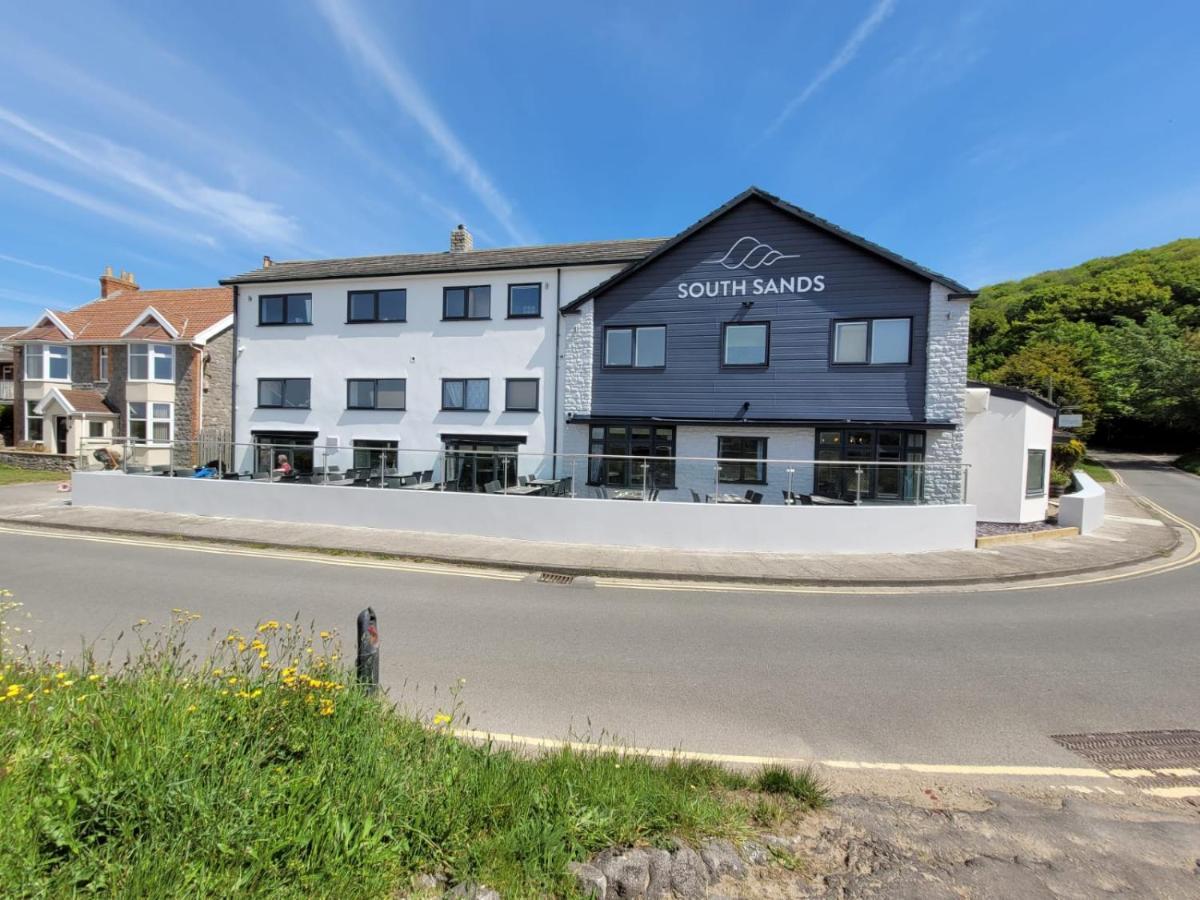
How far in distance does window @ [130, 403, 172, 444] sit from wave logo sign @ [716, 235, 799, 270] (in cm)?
2869

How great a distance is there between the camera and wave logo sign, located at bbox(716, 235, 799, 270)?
16922 millimetres

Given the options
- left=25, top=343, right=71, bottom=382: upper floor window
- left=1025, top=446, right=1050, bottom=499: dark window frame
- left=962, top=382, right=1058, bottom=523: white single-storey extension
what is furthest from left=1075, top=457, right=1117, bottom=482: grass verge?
left=25, top=343, right=71, bottom=382: upper floor window

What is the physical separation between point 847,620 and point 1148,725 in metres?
3.10

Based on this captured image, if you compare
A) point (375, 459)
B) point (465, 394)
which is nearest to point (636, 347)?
point (465, 394)

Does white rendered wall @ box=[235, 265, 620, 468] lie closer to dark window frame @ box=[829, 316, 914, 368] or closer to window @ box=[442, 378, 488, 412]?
window @ box=[442, 378, 488, 412]

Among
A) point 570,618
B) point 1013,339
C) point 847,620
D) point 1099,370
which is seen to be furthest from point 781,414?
point 1013,339

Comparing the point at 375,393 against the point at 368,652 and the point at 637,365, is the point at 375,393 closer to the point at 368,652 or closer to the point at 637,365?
the point at 637,365

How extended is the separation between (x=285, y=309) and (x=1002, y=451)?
85.8 ft

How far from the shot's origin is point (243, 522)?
13.5 m

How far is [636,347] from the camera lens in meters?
18.1

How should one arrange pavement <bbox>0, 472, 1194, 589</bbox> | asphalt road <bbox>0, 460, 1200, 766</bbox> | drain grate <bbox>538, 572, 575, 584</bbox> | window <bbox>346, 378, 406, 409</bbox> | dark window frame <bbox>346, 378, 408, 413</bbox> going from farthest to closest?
Result: window <bbox>346, 378, 406, 409</bbox>
dark window frame <bbox>346, 378, 408, 413</bbox>
pavement <bbox>0, 472, 1194, 589</bbox>
drain grate <bbox>538, 572, 575, 584</bbox>
asphalt road <bbox>0, 460, 1200, 766</bbox>

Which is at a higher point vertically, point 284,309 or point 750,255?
point 750,255

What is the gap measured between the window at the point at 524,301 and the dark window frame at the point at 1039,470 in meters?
16.2

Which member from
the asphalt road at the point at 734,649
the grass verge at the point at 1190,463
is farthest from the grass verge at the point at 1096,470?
the asphalt road at the point at 734,649
